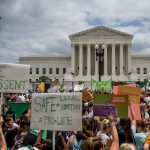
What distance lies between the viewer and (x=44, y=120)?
718 centimetres

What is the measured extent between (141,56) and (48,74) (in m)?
23.1

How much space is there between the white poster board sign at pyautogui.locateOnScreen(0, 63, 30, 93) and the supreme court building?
295 feet

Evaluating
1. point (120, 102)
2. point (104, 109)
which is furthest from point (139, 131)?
point (120, 102)

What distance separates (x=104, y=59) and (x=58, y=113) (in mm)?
95053

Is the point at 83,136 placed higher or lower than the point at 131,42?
lower

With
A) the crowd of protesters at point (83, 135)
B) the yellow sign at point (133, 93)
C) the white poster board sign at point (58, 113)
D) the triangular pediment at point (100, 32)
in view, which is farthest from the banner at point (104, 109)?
the triangular pediment at point (100, 32)

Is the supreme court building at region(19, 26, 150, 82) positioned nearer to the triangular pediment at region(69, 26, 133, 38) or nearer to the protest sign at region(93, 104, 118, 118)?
the triangular pediment at region(69, 26, 133, 38)

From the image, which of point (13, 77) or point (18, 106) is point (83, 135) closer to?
point (13, 77)

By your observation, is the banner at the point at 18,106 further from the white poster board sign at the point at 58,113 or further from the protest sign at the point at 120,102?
the white poster board sign at the point at 58,113

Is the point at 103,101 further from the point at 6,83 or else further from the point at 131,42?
the point at 131,42

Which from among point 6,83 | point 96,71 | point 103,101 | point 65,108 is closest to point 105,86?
point 103,101

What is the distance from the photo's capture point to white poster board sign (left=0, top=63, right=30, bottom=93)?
895 centimetres

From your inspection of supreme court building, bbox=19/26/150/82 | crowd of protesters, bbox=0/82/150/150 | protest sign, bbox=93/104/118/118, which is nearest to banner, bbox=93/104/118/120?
protest sign, bbox=93/104/118/118

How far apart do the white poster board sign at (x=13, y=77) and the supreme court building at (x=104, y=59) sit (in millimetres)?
90058
